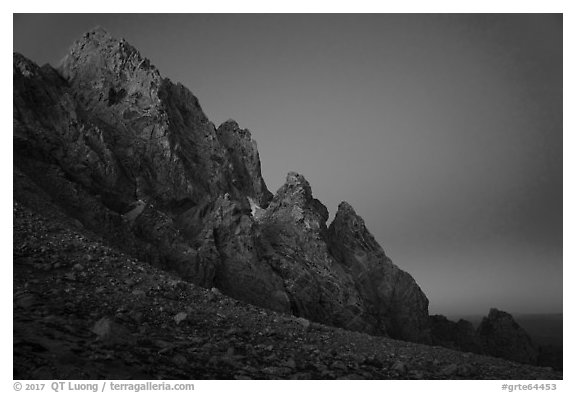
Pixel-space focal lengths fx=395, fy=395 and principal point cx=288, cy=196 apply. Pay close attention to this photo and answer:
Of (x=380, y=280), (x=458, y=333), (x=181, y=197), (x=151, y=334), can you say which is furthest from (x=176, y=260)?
(x=458, y=333)

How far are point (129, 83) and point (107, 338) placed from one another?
25855 mm

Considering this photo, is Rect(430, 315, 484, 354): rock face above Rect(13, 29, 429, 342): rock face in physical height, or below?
below

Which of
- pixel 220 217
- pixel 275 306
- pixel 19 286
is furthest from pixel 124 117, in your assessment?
pixel 19 286

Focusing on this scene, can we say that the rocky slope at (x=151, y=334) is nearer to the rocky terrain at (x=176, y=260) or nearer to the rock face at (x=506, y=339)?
the rocky terrain at (x=176, y=260)

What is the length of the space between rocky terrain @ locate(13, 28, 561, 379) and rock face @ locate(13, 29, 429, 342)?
112 millimetres

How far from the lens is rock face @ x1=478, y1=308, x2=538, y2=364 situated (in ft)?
142

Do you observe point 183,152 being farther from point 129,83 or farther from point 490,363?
point 490,363

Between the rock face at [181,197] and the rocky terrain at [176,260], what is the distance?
11cm

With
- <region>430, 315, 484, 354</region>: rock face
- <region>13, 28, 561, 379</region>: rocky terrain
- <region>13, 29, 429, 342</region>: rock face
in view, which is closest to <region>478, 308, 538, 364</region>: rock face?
<region>13, 28, 561, 379</region>: rocky terrain

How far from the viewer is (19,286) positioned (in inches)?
479

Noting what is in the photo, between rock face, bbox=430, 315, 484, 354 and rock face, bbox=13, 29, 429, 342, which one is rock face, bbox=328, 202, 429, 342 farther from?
rock face, bbox=430, 315, 484, 354

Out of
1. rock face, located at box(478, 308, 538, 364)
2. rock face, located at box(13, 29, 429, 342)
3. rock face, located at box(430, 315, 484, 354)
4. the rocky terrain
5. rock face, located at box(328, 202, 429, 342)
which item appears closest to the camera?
the rocky terrain

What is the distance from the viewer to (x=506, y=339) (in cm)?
4450

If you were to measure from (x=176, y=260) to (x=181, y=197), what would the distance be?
6204mm
